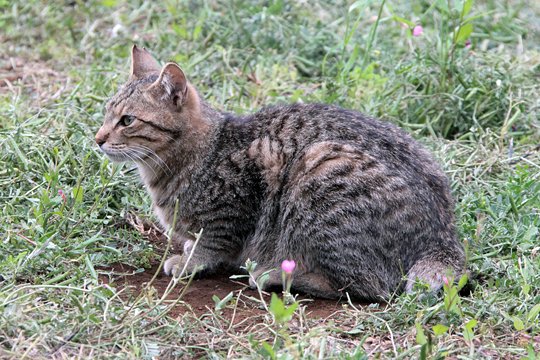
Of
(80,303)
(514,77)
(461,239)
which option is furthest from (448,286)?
(514,77)

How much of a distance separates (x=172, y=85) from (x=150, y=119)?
9.9 inches

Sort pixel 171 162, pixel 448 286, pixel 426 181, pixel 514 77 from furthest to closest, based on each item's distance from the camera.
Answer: pixel 514 77 < pixel 171 162 < pixel 426 181 < pixel 448 286

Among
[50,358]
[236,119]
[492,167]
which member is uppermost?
[236,119]

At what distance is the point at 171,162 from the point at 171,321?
1.35m

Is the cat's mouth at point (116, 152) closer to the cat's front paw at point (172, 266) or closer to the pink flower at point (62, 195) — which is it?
the pink flower at point (62, 195)

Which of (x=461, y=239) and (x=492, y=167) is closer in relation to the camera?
(x=461, y=239)

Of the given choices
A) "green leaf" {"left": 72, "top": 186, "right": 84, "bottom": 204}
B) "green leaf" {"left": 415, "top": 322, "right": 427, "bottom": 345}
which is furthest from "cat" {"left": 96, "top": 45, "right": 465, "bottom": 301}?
"green leaf" {"left": 415, "top": 322, "right": 427, "bottom": 345}

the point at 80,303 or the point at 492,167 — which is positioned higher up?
the point at 80,303

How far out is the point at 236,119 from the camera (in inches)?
226

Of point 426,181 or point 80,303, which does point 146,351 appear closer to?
point 80,303

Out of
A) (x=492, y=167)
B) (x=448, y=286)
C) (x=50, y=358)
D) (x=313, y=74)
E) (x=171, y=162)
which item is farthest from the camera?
(x=313, y=74)

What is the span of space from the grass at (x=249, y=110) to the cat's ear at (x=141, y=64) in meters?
0.65

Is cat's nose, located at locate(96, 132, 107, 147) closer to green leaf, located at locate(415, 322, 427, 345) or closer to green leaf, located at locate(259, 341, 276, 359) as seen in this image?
green leaf, located at locate(259, 341, 276, 359)

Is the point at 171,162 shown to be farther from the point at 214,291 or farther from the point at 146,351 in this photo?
the point at 146,351
